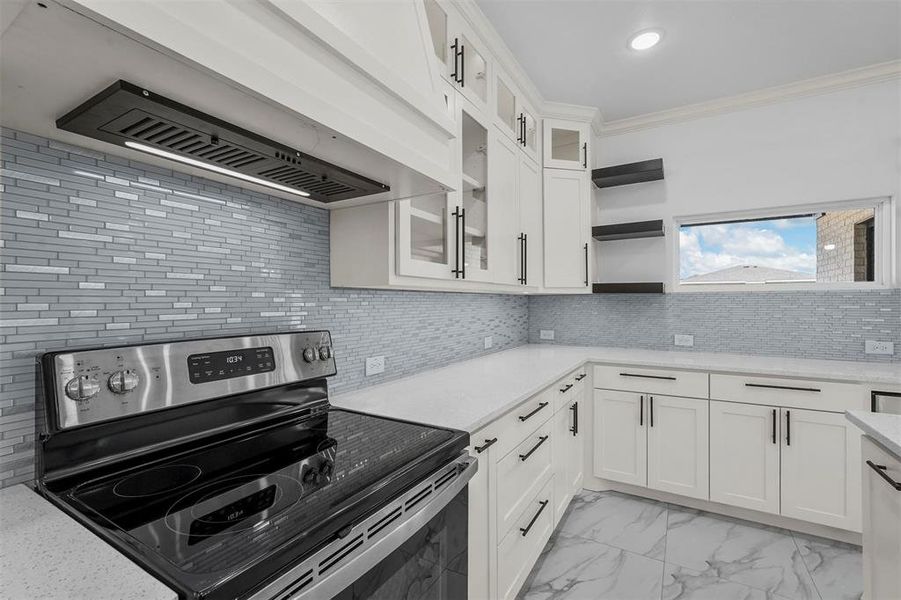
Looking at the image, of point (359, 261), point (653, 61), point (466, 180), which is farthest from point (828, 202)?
point (359, 261)

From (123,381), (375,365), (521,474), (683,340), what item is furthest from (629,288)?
(123,381)

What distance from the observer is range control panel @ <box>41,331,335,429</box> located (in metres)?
0.83

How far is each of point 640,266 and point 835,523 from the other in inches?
70.1

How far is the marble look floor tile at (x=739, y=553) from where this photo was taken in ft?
6.13

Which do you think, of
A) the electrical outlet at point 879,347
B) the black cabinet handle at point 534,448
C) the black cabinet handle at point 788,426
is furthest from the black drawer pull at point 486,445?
the electrical outlet at point 879,347

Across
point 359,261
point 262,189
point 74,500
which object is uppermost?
point 262,189

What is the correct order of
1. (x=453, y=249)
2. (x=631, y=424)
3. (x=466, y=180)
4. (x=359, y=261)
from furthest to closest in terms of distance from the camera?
(x=631, y=424) → (x=466, y=180) → (x=453, y=249) → (x=359, y=261)

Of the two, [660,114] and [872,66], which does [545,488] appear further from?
[872,66]

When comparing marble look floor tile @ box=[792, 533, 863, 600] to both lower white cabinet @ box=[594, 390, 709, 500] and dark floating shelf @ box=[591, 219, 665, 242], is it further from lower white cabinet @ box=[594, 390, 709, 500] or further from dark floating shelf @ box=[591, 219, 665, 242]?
dark floating shelf @ box=[591, 219, 665, 242]

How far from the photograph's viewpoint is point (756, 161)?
2758mm

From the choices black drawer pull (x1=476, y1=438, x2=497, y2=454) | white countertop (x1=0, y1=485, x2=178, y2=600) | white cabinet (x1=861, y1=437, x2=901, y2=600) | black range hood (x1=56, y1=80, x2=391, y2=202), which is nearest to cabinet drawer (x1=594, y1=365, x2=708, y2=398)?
white cabinet (x1=861, y1=437, x2=901, y2=600)

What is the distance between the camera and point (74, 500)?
76 centimetres

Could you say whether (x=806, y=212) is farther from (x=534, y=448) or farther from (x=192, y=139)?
(x=192, y=139)

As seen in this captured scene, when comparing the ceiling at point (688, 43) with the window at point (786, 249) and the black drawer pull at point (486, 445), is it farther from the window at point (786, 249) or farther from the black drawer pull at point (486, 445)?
the black drawer pull at point (486, 445)
